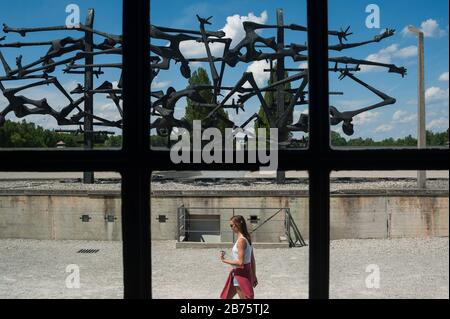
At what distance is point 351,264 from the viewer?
17.3 feet

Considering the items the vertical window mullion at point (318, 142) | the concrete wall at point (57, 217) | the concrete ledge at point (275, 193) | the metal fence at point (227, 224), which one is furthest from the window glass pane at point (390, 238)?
the vertical window mullion at point (318, 142)

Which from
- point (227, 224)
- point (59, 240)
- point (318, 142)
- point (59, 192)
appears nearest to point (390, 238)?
point (227, 224)

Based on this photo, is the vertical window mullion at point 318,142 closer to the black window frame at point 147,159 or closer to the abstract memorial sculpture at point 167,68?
the black window frame at point 147,159

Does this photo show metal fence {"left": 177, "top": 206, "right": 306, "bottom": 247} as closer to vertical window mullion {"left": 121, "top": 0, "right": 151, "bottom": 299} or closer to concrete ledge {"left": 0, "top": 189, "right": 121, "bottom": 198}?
concrete ledge {"left": 0, "top": 189, "right": 121, "bottom": 198}

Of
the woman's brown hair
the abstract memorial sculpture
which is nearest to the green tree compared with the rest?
the abstract memorial sculpture

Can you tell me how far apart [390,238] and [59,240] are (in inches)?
222

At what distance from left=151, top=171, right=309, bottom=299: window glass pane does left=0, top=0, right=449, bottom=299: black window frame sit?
3945 mm

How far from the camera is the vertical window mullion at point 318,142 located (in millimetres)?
287

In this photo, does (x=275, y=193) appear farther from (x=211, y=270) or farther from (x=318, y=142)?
(x=318, y=142)

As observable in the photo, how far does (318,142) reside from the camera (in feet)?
0.95
